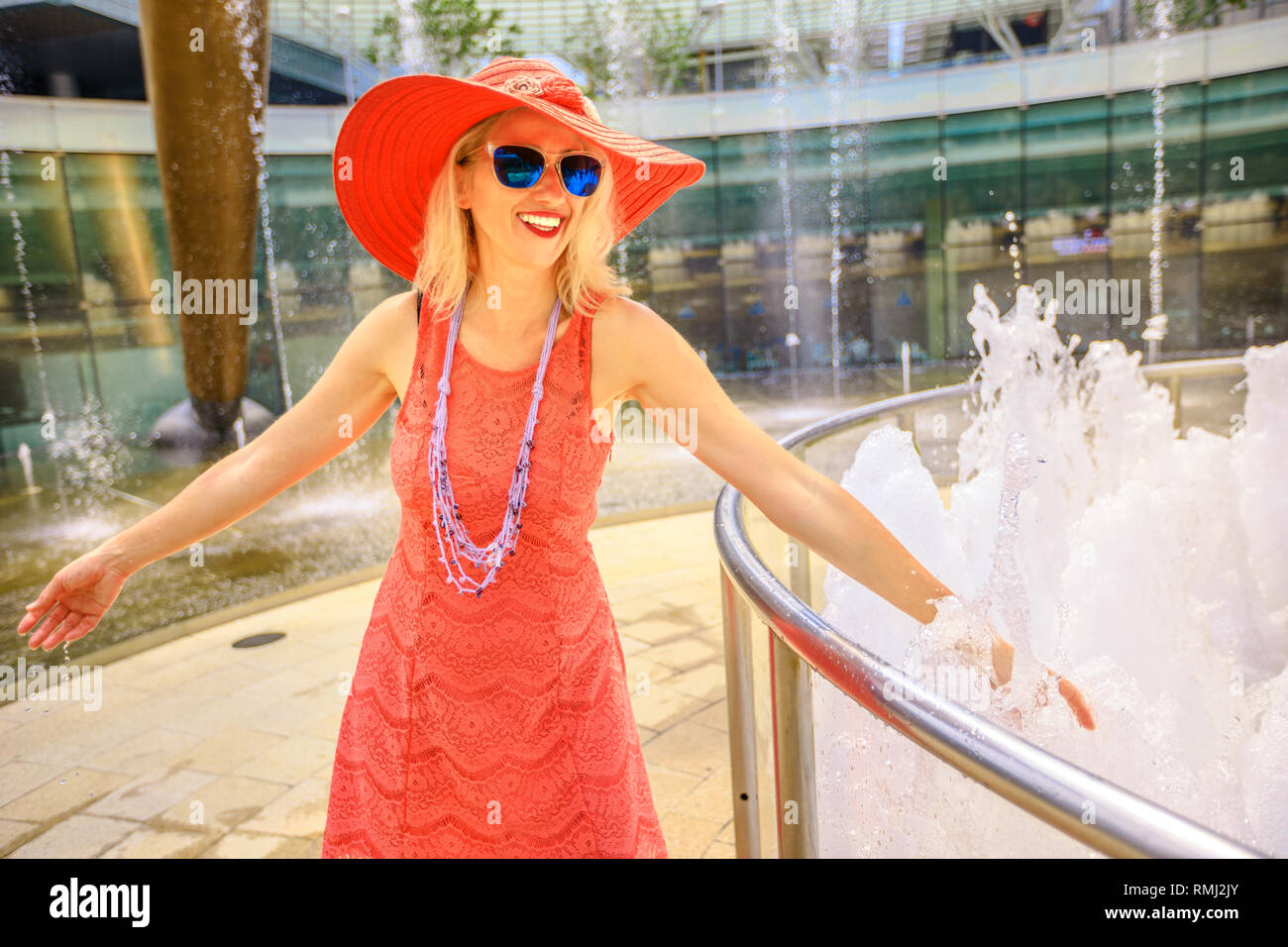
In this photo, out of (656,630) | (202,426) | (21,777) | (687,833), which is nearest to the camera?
(687,833)

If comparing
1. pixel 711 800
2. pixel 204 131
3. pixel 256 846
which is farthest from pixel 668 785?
pixel 204 131

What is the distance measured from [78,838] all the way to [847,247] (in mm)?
14245

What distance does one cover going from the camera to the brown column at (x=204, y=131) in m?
3.98

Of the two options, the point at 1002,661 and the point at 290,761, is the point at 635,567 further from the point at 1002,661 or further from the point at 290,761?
the point at 1002,661

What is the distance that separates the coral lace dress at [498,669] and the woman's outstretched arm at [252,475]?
0.13 meters

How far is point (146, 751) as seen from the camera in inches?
135

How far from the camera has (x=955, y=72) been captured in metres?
14.5

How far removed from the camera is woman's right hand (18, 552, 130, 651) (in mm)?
1501

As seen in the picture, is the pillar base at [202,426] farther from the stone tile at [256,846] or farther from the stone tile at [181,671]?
the stone tile at [256,846]

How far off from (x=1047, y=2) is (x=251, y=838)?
16905mm

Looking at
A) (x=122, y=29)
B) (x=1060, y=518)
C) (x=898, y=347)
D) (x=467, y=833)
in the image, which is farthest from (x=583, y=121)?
(x=898, y=347)

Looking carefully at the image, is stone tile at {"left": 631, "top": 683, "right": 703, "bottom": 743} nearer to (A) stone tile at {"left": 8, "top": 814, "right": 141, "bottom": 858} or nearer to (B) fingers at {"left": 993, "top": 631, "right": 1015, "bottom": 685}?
(A) stone tile at {"left": 8, "top": 814, "right": 141, "bottom": 858}

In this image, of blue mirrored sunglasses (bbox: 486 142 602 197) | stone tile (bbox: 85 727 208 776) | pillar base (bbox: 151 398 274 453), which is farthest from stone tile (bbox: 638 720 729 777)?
pillar base (bbox: 151 398 274 453)
